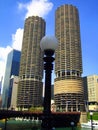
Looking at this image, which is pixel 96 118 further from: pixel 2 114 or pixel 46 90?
pixel 46 90

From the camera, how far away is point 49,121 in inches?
425

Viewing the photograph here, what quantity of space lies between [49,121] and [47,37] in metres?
4.46

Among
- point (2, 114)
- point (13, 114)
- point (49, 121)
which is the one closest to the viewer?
point (49, 121)

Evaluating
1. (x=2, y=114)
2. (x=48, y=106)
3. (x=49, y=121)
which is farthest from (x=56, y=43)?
(x=2, y=114)

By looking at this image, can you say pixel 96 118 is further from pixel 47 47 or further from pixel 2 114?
pixel 47 47

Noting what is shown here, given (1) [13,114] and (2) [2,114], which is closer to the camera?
(2) [2,114]

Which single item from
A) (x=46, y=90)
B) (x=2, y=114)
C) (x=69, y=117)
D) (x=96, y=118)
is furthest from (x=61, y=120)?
(x=46, y=90)

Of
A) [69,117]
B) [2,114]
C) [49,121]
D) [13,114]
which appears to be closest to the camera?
[49,121]

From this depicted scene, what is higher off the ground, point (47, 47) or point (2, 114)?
point (47, 47)

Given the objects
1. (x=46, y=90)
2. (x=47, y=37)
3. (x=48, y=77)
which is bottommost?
(x=46, y=90)

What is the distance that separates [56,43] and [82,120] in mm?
155351

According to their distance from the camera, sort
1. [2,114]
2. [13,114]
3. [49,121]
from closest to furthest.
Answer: [49,121] < [2,114] < [13,114]

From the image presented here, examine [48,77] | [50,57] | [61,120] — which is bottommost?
[61,120]

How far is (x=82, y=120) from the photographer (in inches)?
6260
